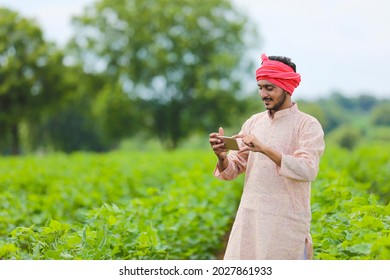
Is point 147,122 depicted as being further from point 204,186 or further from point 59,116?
point 204,186

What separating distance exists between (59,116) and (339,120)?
1044 inches

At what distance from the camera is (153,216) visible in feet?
22.4

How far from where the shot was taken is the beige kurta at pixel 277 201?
3986mm

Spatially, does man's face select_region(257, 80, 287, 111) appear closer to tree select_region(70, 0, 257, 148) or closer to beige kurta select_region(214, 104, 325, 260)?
beige kurta select_region(214, 104, 325, 260)

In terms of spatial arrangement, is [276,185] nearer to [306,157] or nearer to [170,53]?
[306,157]

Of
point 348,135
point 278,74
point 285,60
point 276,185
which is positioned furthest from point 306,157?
point 348,135

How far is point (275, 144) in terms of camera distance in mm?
4066

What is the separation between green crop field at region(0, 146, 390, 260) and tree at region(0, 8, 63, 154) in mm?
24971

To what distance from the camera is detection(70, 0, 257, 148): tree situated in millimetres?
42812

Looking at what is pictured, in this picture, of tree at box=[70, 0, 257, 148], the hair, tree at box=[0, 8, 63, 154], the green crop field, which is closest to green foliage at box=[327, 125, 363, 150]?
tree at box=[70, 0, 257, 148]

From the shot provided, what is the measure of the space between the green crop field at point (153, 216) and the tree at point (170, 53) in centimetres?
2890

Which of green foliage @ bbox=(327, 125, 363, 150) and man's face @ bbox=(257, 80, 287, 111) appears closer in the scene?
man's face @ bbox=(257, 80, 287, 111)

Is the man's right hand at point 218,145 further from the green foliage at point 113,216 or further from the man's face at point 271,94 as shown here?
the green foliage at point 113,216
